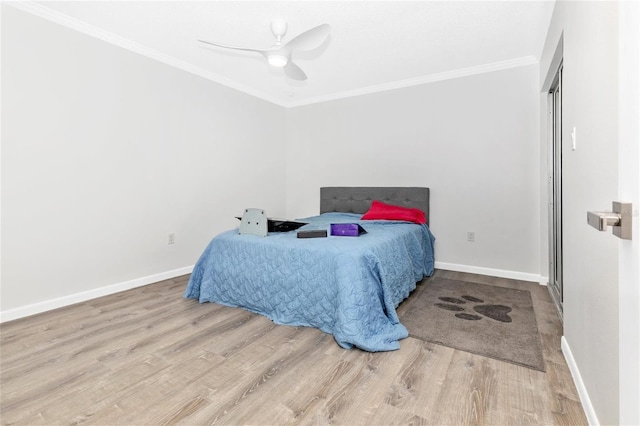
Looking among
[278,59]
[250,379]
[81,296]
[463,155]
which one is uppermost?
[278,59]

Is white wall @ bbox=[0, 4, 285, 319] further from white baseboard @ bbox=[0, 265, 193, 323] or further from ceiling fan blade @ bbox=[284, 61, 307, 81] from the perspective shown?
ceiling fan blade @ bbox=[284, 61, 307, 81]

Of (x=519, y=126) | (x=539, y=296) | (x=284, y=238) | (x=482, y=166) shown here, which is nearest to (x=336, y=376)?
(x=284, y=238)

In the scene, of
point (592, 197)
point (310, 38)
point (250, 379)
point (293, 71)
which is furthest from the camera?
point (293, 71)

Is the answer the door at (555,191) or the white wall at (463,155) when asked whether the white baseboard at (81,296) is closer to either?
the white wall at (463,155)

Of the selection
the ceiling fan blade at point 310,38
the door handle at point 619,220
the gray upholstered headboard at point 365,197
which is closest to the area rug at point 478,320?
the gray upholstered headboard at point 365,197

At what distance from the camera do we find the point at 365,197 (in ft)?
14.2

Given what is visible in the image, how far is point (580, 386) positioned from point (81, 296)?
11.8ft

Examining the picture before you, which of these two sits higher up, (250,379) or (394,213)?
(394,213)

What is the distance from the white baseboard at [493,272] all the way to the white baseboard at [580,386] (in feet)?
5.57

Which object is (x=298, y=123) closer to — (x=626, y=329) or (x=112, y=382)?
(x=112, y=382)

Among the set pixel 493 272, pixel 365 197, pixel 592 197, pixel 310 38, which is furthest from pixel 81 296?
pixel 493 272

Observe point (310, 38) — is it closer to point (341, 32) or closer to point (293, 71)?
point (293, 71)

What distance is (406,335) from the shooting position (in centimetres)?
211

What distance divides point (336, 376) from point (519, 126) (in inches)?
127
